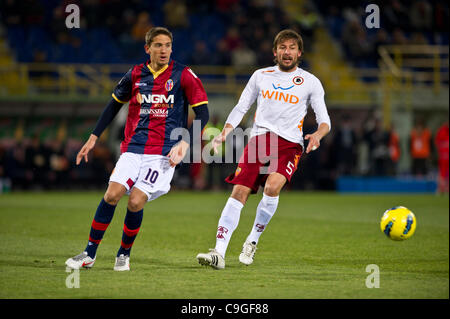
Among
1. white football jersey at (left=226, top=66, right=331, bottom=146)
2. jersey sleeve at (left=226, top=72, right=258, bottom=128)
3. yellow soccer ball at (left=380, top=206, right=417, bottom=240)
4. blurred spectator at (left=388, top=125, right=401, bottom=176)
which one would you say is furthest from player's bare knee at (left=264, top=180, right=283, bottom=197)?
blurred spectator at (left=388, top=125, right=401, bottom=176)

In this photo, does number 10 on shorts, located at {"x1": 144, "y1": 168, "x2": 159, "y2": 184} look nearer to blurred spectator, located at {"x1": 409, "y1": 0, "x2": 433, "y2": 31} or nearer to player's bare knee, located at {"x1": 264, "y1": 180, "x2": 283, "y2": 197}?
player's bare knee, located at {"x1": 264, "y1": 180, "x2": 283, "y2": 197}

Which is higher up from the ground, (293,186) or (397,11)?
(397,11)

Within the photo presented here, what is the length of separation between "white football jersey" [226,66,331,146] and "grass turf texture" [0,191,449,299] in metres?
1.45

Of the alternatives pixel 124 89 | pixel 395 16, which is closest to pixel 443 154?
pixel 395 16

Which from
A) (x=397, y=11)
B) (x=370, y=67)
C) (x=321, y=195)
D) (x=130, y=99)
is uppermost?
(x=397, y=11)

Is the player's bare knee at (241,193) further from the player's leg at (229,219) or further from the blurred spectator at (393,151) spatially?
the blurred spectator at (393,151)

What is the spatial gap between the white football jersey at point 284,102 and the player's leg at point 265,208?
48 cm

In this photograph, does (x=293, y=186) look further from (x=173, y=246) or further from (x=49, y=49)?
(x=173, y=246)

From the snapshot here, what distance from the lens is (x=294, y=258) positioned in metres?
8.18

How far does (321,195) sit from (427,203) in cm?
388

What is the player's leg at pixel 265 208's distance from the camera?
7582 mm

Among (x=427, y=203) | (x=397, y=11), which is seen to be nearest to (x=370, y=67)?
(x=397, y=11)

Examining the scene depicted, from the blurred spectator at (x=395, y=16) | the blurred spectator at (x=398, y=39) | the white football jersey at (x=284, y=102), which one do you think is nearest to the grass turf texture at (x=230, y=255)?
the white football jersey at (x=284, y=102)

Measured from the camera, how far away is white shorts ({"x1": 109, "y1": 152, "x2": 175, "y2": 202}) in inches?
275
